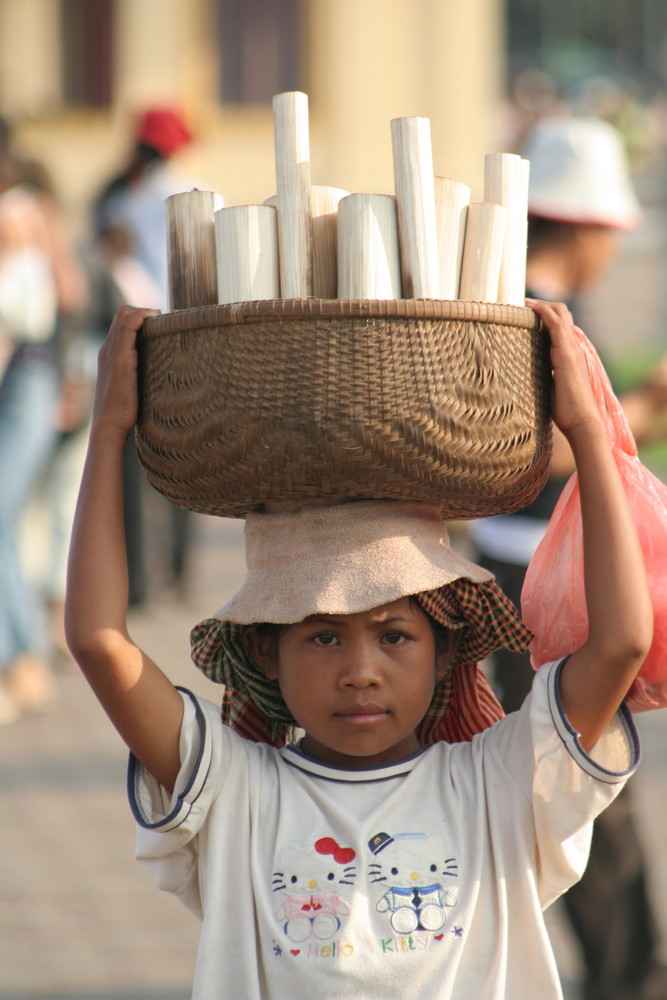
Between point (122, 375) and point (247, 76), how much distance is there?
62.9 feet

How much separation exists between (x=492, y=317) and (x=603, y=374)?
0.30m

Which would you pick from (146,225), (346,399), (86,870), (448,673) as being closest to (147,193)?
(146,225)

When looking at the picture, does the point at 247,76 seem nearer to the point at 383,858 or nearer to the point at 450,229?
the point at 450,229

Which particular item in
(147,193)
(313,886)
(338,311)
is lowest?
(313,886)

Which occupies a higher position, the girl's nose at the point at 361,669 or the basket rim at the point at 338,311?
the basket rim at the point at 338,311

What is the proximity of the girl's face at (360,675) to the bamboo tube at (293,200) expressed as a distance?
0.49 m

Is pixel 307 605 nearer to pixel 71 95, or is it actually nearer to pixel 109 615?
pixel 109 615

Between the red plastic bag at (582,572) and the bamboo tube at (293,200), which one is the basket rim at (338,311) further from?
the red plastic bag at (582,572)

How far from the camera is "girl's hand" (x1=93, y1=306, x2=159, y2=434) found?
2.19 metres

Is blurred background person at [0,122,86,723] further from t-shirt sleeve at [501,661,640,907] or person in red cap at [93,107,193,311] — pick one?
t-shirt sleeve at [501,661,640,907]

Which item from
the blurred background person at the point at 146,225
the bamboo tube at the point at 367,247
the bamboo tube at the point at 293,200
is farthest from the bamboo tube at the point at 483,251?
the blurred background person at the point at 146,225

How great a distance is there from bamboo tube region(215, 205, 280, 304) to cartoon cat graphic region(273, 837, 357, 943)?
2.54ft

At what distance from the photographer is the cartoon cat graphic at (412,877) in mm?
2139

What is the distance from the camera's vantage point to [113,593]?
2.20 metres
